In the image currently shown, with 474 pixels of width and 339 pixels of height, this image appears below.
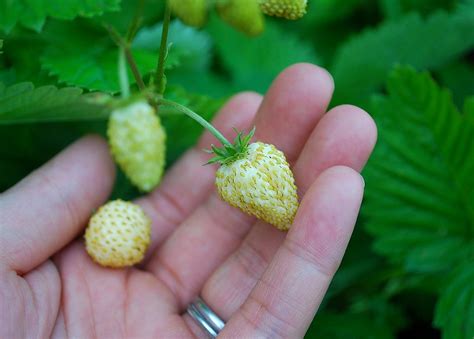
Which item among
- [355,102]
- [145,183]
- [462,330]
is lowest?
[462,330]

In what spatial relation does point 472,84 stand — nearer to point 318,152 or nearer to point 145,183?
point 318,152

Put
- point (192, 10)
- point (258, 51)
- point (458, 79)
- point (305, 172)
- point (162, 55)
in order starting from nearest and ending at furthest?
point (192, 10) < point (162, 55) < point (305, 172) < point (458, 79) < point (258, 51)

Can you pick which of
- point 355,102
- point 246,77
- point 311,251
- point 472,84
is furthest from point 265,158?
point 472,84

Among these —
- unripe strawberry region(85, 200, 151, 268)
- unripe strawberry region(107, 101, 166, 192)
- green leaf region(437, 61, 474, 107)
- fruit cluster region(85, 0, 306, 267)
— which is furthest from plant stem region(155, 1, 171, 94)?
green leaf region(437, 61, 474, 107)

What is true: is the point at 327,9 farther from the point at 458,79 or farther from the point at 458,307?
the point at 458,307

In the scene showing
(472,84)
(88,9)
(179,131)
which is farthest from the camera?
(472,84)

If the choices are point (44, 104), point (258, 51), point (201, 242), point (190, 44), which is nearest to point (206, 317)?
point (201, 242)

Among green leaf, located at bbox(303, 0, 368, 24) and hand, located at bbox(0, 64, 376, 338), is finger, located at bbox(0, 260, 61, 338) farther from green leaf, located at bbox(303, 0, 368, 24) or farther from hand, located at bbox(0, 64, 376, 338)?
green leaf, located at bbox(303, 0, 368, 24)

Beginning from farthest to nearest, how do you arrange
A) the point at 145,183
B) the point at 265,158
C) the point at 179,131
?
the point at 179,131, the point at 265,158, the point at 145,183
